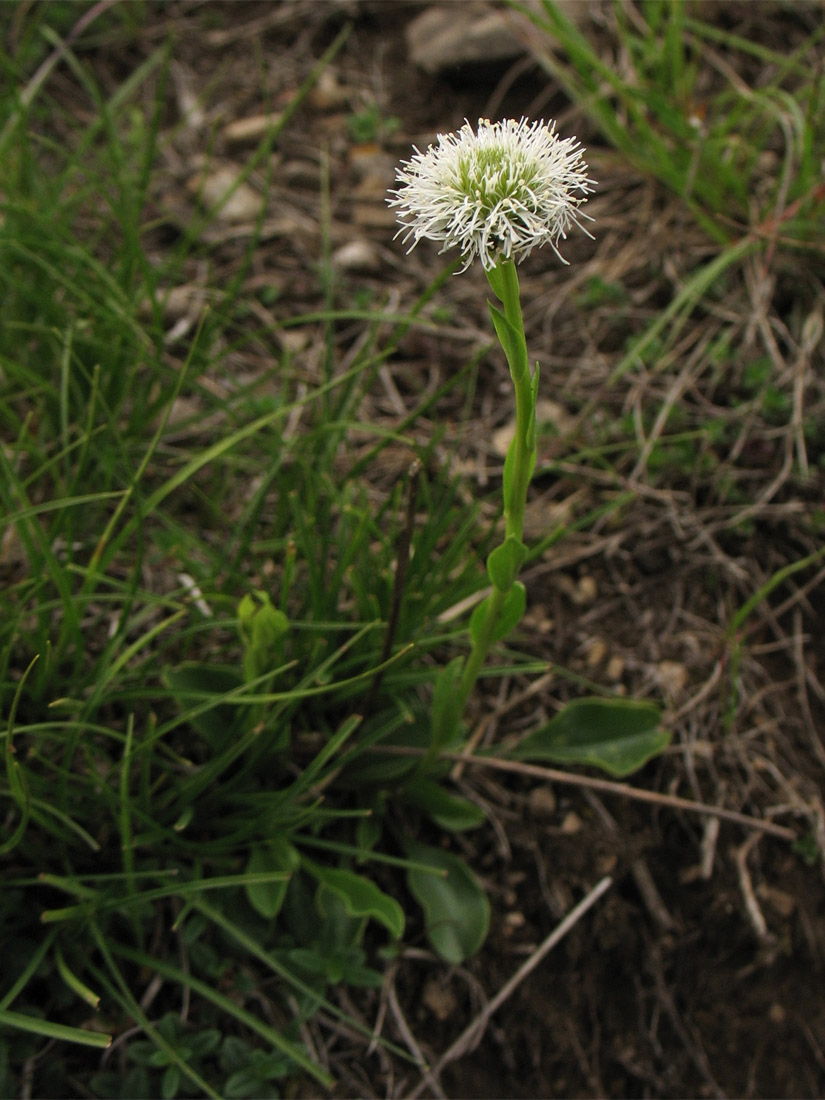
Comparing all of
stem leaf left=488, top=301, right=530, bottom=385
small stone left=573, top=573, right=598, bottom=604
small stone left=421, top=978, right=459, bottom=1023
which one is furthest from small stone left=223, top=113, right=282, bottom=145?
small stone left=421, top=978, right=459, bottom=1023

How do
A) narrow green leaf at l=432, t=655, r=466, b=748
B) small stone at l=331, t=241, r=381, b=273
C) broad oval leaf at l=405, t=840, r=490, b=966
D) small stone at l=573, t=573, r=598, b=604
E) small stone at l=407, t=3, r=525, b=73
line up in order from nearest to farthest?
narrow green leaf at l=432, t=655, r=466, b=748, broad oval leaf at l=405, t=840, r=490, b=966, small stone at l=573, t=573, r=598, b=604, small stone at l=331, t=241, r=381, b=273, small stone at l=407, t=3, r=525, b=73

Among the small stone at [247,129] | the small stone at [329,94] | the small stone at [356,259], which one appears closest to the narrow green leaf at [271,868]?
the small stone at [356,259]

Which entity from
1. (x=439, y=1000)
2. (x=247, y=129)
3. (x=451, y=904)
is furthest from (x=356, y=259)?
(x=439, y=1000)

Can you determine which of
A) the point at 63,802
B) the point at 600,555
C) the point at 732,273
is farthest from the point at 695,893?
the point at 732,273

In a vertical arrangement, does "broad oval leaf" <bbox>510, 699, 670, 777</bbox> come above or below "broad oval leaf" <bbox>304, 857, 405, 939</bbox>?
above

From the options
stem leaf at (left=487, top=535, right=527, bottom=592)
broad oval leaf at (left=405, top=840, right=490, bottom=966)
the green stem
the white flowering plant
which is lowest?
broad oval leaf at (left=405, top=840, right=490, bottom=966)

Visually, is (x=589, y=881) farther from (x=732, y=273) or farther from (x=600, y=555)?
(x=732, y=273)

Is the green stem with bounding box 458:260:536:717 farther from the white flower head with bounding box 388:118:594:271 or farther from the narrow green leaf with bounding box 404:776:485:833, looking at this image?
the narrow green leaf with bounding box 404:776:485:833
